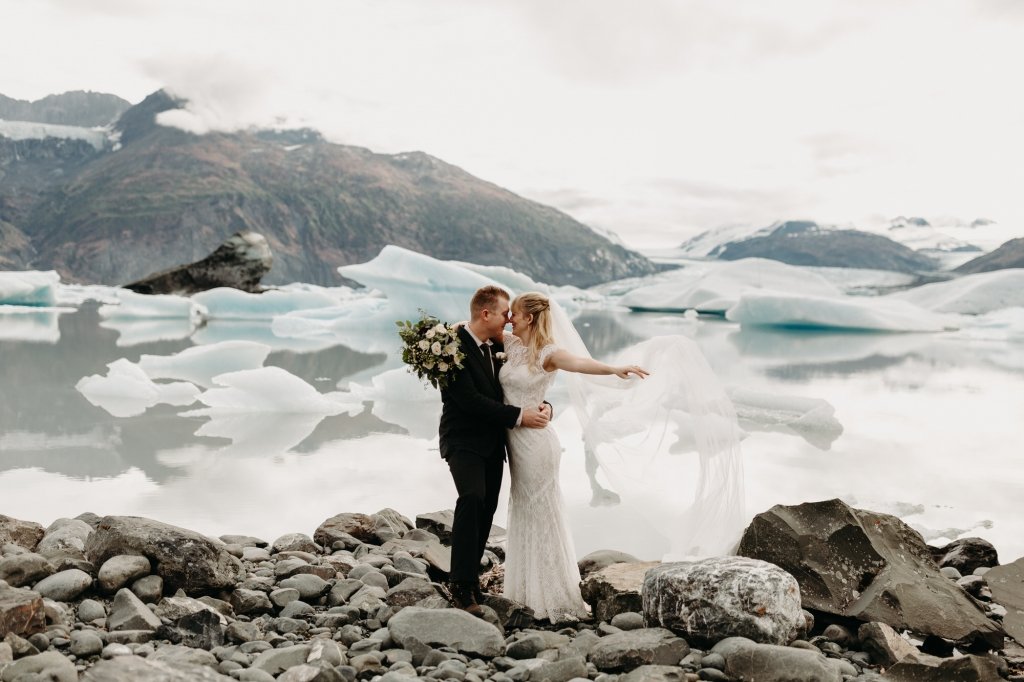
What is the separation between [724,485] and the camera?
4168 mm

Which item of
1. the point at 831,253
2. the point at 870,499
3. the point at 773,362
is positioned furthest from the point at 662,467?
the point at 831,253

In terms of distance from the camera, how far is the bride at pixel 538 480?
3.76 metres

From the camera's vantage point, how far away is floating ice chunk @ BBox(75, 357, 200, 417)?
10.6m

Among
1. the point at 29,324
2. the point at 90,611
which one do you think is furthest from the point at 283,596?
the point at 29,324

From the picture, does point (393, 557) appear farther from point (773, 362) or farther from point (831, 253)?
point (831, 253)

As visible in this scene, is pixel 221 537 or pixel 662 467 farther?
pixel 662 467

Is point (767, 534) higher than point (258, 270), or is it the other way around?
point (258, 270)

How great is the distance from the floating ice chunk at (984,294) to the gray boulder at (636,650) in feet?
122

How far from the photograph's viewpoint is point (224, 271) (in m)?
38.5

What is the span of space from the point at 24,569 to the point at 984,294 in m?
39.2

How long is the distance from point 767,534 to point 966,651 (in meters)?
0.93

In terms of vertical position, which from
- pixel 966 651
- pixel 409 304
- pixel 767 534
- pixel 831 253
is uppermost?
pixel 831 253

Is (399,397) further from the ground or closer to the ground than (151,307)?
closer to the ground

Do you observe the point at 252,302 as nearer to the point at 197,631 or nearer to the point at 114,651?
the point at 197,631
